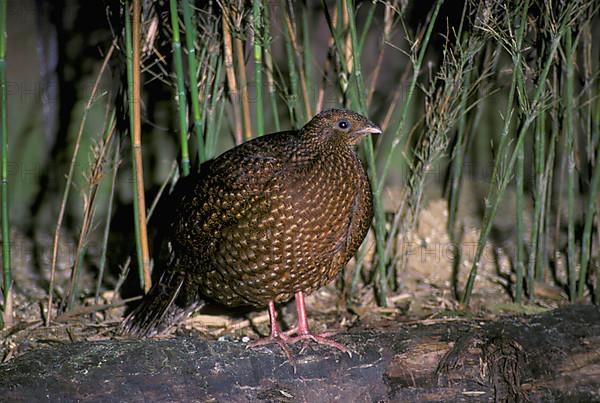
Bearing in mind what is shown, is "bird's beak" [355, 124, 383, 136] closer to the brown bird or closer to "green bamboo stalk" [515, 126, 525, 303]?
the brown bird

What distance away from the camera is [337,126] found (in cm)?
336

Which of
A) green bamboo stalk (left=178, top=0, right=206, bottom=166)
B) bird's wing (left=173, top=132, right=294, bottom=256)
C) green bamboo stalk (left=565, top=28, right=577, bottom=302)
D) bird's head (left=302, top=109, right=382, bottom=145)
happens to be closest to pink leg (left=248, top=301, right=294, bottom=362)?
bird's wing (left=173, top=132, right=294, bottom=256)

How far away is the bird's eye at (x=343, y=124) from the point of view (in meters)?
3.35

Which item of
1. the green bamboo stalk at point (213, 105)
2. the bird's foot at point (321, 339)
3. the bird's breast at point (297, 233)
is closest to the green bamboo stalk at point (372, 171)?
the bird's breast at point (297, 233)

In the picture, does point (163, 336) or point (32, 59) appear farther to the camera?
point (32, 59)

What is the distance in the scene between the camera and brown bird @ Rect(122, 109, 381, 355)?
10.6 ft

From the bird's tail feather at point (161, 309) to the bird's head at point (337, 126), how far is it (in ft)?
2.95

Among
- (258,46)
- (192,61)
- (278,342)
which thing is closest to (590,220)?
(278,342)

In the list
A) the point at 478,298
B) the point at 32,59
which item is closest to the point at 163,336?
the point at 478,298

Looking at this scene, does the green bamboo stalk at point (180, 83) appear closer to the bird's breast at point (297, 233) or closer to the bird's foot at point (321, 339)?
the bird's breast at point (297, 233)

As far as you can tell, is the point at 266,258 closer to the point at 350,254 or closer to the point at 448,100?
the point at 350,254

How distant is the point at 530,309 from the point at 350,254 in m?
1.23

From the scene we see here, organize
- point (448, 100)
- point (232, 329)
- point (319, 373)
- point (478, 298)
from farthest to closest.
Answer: point (478, 298), point (232, 329), point (448, 100), point (319, 373)

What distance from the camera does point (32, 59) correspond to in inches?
207
